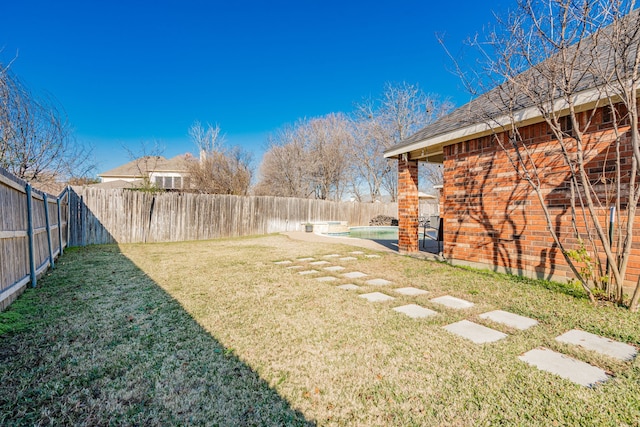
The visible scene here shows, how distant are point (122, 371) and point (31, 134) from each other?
780cm

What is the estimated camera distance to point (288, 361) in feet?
6.87

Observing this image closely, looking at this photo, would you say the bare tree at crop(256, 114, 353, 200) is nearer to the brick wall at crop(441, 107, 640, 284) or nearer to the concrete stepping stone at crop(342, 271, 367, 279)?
the brick wall at crop(441, 107, 640, 284)

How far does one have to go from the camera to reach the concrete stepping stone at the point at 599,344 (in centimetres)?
215

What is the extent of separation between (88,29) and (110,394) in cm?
1414

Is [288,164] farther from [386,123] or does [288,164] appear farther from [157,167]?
[157,167]

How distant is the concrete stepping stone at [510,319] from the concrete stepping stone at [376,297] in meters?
1.01

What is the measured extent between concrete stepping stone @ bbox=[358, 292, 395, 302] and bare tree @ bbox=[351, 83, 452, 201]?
754 inches

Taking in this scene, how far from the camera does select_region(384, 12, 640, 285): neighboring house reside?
3.58m

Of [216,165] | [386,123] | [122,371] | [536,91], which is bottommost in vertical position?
[122,371]

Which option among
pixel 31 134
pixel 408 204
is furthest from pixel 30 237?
→ pixel 408 204

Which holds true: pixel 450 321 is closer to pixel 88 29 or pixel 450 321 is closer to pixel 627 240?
pixel 627 240

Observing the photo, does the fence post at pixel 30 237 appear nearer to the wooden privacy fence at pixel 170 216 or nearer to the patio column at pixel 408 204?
the wooden privacy fence at pixel 170 216

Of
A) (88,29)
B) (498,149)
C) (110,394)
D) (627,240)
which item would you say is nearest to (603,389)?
(627,240)

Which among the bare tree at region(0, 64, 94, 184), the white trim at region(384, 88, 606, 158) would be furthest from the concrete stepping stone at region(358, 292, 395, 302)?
the bare tree at region(0, 64, 94, 184)
